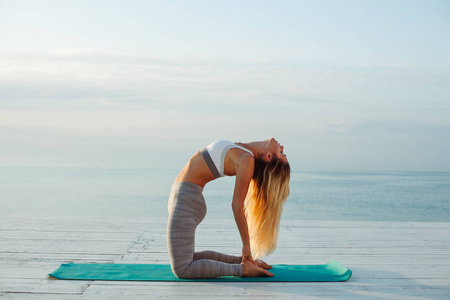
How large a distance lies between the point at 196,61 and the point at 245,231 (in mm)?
11288

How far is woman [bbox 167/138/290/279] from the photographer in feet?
8.77

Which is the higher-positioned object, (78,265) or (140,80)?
(140,80)

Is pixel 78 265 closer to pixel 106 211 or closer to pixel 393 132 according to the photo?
pixel 106 211

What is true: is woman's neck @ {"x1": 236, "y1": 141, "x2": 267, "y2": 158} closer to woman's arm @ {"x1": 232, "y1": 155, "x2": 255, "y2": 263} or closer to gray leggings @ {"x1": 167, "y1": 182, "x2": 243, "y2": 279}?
woman's arm @ {"x1": 232, "y1": 155, "x2": 255, "y2": 263}

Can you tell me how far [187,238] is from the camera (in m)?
2.72

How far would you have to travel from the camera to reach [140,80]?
19891mm

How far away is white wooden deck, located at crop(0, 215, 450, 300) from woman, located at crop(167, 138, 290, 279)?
129 millimetres

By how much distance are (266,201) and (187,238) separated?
0.54m

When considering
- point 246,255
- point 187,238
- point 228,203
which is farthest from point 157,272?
point 228,203

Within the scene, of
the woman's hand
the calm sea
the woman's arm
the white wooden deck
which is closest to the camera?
the white wooden deck

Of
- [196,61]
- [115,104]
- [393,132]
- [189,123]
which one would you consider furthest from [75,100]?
A: [393,132]

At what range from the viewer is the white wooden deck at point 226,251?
98.6 inches

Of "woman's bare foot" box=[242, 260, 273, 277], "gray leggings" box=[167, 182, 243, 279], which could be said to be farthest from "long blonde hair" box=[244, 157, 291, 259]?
"gray leggings" box=[167, 182, 243, 279]

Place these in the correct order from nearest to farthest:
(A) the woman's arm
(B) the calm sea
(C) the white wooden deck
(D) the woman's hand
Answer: (C) the white wooden deck, (A) the woman's arm, (D) the woman's hand, (B) the calm sea
